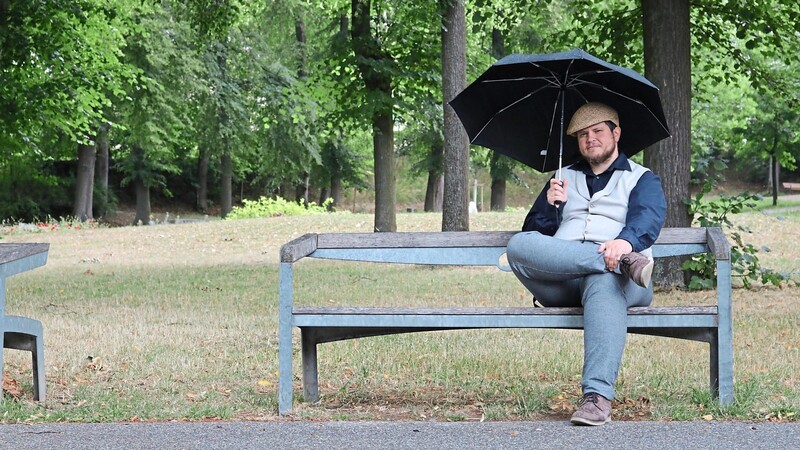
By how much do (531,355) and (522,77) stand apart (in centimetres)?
228

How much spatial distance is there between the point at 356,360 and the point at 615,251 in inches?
102

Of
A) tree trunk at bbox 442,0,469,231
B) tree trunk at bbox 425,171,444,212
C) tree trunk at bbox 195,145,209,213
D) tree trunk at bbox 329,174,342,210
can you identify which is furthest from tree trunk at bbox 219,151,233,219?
tree trunk at bbox 442,0,469,231

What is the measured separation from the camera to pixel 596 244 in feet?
16.2

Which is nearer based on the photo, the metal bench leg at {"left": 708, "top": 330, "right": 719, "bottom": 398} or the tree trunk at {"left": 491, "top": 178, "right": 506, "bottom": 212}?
the metal bench leg at {"left": 708, "top": 330, "right": 719, "bottom": 398}

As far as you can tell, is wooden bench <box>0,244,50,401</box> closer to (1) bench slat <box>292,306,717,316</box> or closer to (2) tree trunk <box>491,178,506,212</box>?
(1) bench slat <box>292,306,717,316</box>

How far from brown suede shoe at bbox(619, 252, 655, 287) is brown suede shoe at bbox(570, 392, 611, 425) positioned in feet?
1.82

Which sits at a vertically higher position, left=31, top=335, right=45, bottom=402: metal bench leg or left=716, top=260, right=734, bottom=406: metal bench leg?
left=716, top=260, right=734, bottom=406: metal bench leg

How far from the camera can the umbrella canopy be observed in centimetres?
516

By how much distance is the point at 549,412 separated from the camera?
5.02 m

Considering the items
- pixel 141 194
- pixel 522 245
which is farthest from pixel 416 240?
pixel 141 194

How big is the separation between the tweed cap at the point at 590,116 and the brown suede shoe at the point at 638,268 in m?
0.85

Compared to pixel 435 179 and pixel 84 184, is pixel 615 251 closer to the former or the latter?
pixel 84 184

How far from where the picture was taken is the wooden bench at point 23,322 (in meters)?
5.22

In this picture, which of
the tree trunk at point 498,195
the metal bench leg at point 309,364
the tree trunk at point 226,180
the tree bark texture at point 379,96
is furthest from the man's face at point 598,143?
the tree trunk at point 226,180
